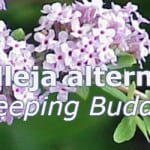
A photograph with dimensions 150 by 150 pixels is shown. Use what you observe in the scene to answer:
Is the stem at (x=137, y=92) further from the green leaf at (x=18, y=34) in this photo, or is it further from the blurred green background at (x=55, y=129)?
the green leaf at (x=18, y=34)

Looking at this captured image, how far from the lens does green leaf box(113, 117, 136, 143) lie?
1.66 m

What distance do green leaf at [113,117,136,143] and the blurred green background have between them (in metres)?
0.02

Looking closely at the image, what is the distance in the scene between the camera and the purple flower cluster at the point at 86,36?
1586 millimetres

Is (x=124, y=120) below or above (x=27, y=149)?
above

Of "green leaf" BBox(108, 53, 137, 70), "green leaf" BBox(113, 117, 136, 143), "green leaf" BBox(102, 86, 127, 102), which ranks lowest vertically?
"green leaf" BBox(113, 117, 136, 143)

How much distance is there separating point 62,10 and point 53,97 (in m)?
0.29

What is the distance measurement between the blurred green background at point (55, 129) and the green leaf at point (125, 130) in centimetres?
2

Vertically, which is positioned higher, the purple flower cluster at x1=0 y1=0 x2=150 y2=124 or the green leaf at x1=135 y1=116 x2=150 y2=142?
the purple flower cluster at x1=0 y1=0 x2=150 y2=124

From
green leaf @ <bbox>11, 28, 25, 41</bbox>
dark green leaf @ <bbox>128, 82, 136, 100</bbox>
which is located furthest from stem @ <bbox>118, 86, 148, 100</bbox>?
green leaf @ <bbox>11, 28, 25, 41</bbox>

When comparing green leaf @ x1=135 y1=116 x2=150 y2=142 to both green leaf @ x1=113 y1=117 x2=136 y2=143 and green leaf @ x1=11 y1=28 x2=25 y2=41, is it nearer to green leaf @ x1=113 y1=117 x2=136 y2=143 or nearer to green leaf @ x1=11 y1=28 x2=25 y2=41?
green leaf @ x1=113 y1=117 x2=136 y2=143

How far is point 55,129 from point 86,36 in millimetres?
338

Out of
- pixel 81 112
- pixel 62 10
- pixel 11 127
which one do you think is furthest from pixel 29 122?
pixel 62 10

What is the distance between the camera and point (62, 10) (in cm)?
163

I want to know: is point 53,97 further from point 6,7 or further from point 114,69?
point 6,7
